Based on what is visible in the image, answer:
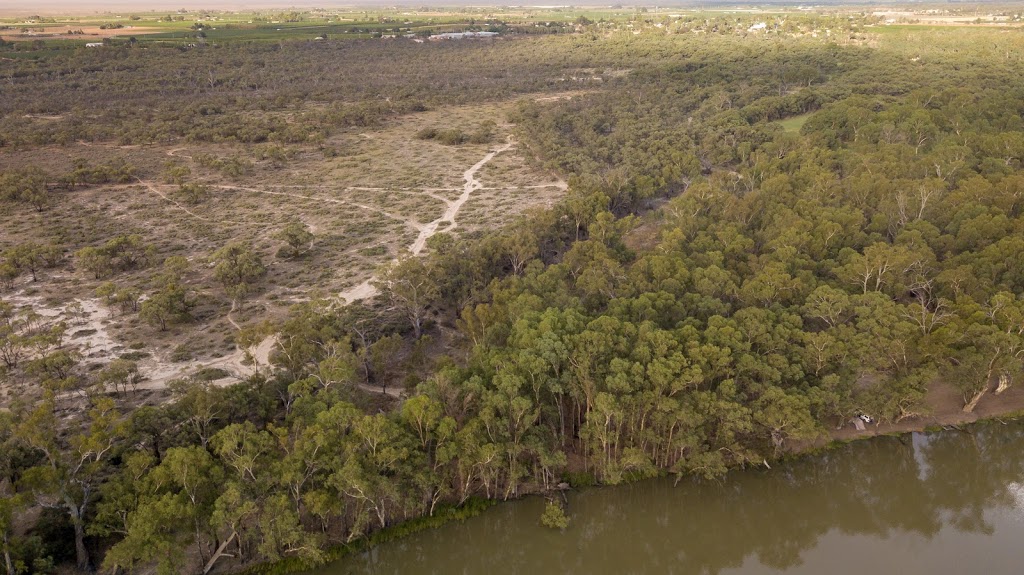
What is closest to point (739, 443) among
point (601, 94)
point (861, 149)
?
point (861, 149)

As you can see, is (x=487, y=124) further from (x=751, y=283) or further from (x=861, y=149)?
(x=751, y=283)

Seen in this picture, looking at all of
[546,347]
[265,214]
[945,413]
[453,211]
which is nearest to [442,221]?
[453,211]

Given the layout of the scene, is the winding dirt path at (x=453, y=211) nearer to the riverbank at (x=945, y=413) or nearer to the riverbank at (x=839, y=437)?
the riverbank at (x=839, y=437)

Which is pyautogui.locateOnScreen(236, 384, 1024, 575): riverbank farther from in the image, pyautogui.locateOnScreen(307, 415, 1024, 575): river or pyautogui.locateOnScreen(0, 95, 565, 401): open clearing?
pyautogui.locateOnScreen(0, 95, 565, 401): open clearing

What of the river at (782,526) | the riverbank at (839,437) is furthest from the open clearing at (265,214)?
the river at (782,526)

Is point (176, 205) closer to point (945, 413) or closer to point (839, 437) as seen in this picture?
point (839, 437)

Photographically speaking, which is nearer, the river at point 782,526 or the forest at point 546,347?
the forest at point 546,347
